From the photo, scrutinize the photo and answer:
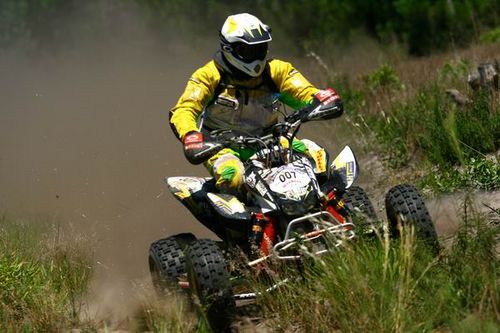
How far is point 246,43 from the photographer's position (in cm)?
716

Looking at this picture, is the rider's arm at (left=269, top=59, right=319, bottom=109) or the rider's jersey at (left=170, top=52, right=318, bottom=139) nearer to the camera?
the rider's jersey at (left=170, top=52, right=318, bottom=139)

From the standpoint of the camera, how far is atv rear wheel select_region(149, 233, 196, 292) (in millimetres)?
6754

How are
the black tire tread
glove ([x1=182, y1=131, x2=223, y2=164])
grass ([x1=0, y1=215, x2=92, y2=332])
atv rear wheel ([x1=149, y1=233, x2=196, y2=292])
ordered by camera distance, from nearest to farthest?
grass ([x1=0, y1=215, x2=92, y2=332])
glove ([x1=182, y1=131, x2=223, y2=164])
atv rear wheel ([x1=149, y1=233, x2=196, y2=292])
the black tire tread

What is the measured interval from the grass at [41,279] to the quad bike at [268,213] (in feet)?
2.04

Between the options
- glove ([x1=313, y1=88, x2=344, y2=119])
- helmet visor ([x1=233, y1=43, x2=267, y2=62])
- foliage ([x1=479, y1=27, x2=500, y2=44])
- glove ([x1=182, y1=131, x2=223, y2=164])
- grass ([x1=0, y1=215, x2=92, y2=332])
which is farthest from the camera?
foliage ([x1=479, y1=27, x2=500, y2=44])

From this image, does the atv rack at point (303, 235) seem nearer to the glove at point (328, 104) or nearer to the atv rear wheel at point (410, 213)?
the atv rear wheel at point (410, 213)

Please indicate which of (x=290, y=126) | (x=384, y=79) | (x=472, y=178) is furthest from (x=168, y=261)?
(x=384, y=79)

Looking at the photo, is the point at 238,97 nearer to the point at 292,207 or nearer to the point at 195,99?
the point at 195,99

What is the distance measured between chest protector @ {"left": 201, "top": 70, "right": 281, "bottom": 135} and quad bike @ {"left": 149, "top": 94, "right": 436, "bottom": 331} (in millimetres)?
366

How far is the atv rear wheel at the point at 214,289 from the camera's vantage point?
5848mm

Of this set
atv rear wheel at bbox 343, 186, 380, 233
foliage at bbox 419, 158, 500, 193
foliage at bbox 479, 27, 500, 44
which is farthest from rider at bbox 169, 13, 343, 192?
foliage at bbox 479, 27, 500, 44

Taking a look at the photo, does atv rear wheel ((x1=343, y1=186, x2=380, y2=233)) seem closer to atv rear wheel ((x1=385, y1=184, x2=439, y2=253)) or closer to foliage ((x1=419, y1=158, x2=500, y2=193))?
atv rear wheel ((x1=385, y1=184, x2=439, y2=253))

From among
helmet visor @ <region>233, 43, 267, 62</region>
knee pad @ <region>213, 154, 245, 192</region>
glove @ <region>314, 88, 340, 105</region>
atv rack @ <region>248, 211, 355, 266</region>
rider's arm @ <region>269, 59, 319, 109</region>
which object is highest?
helmet visor @ <region>233, 43, 267, 62</region>

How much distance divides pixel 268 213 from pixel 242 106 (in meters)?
1.34
